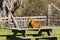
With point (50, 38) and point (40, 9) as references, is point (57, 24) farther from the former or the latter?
point (50, 38)

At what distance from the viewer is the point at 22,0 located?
2673 centimetres

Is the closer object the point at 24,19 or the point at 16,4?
the point at 24,19

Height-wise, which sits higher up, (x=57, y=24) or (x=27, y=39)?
(x=27, y=39)

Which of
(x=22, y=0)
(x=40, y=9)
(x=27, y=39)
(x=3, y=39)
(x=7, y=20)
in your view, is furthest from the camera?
(x=22, y=0)

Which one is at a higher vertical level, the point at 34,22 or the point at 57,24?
the point at 34,22

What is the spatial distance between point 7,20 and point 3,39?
27.7 feet

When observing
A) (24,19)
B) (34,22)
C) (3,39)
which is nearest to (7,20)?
(24,19)

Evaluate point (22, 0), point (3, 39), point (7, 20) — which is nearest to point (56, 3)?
point (22, 0)

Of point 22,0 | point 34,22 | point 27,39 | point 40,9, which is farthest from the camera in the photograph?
point 22,0

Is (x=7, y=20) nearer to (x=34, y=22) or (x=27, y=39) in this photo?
(x=34, y=22)

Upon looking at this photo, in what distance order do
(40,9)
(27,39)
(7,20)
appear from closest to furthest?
(27,39) → (7,20) → (40,9)

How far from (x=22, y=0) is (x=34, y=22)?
17.8 metres

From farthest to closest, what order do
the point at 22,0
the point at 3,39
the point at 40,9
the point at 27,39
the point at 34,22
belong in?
the point at 22,0 < the point at 40,9 < the point at 3,39 < the point at 34,22 < the point at 27,39

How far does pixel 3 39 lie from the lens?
10.9 metres
